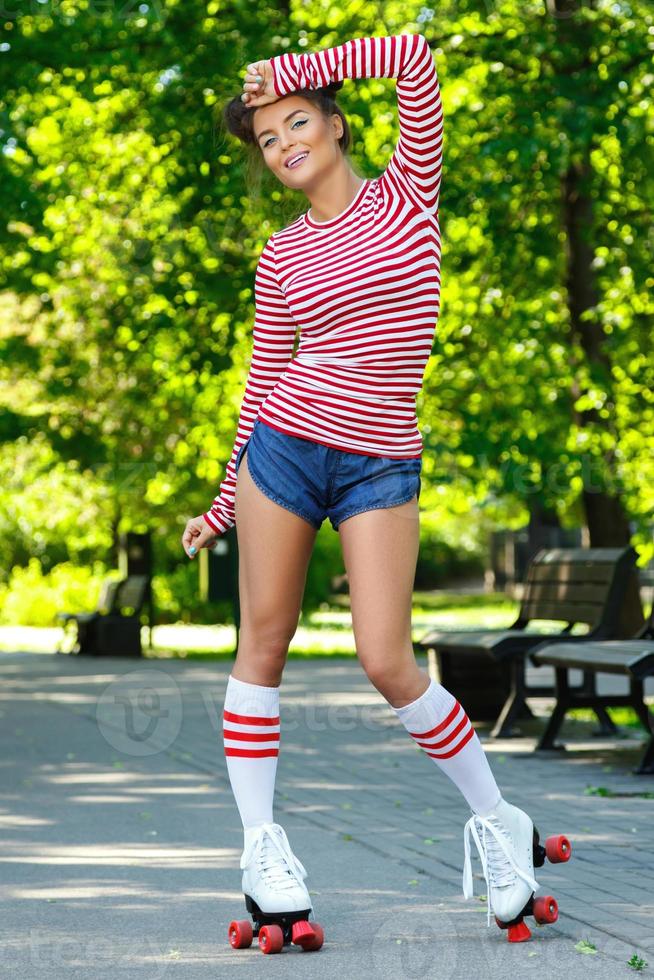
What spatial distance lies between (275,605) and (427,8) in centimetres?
861

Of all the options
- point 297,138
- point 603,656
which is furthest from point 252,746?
point 603,656

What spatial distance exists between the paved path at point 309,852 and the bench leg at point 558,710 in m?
0.15

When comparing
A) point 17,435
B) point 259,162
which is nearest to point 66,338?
point 17,435

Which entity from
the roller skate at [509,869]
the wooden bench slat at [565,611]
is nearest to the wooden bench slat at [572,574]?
the wooden bench slat at [565,611]

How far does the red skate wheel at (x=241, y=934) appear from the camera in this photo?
13.3 feet

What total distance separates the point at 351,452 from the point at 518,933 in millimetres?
1260

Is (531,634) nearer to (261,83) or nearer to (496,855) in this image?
(496,855)

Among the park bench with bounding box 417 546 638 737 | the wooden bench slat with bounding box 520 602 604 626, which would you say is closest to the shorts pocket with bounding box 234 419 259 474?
the park bench with bounding box 417 546 638 737

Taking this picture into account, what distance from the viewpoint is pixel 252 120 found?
13.8ft

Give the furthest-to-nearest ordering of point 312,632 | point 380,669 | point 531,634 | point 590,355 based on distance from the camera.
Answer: point 312,632 → point 590,355 → point 531,634 → point 380,669

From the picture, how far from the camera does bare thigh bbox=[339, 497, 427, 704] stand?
12.9ft

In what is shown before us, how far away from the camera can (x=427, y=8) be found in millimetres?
11742

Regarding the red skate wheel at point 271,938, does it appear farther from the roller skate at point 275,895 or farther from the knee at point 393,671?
the knee at point 393,671

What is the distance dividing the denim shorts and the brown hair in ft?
2.52
